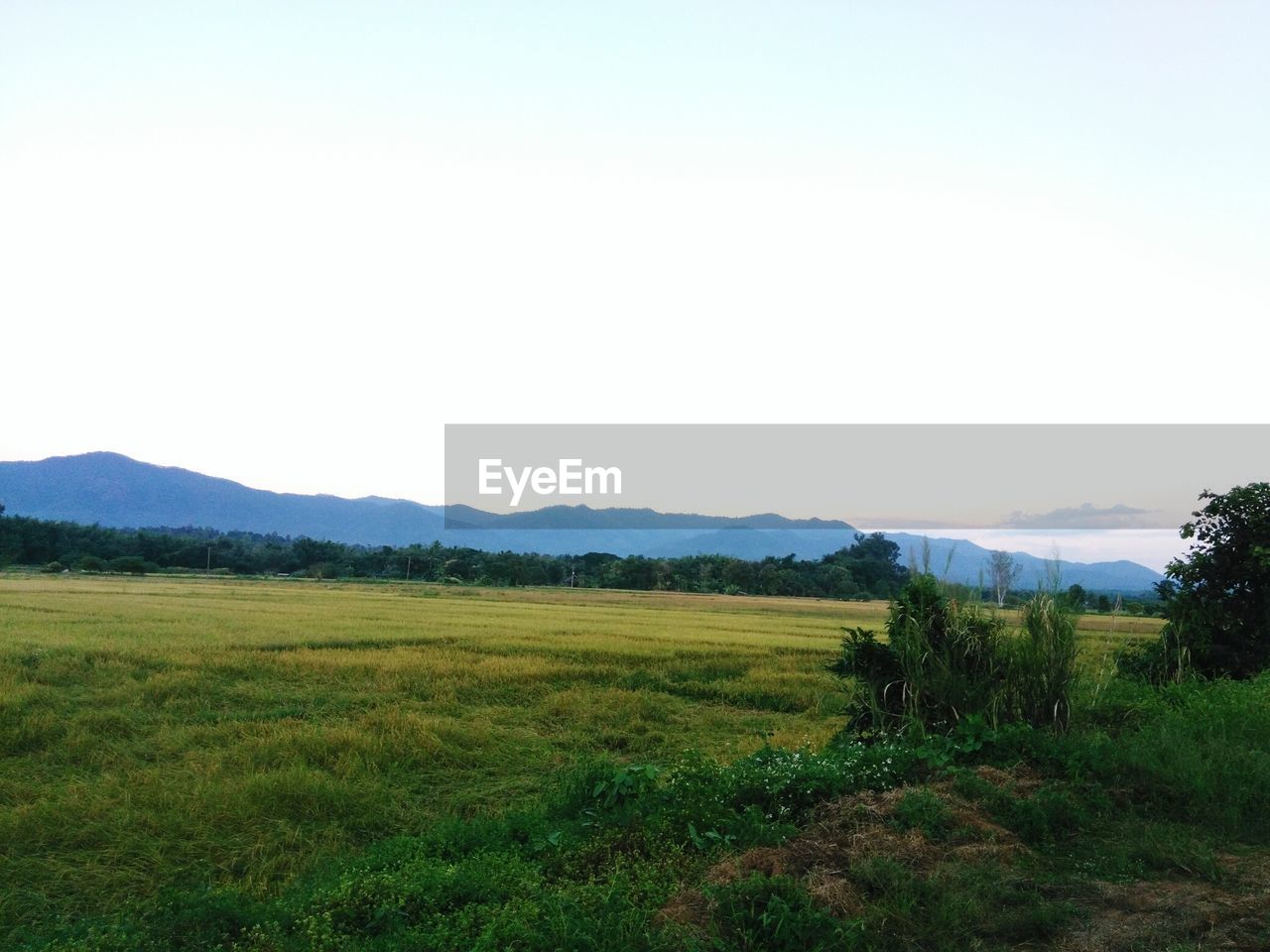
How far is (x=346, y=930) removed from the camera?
4426 millimetres

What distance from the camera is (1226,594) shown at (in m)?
10.5

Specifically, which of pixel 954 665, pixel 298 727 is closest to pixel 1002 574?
pixel 954 665

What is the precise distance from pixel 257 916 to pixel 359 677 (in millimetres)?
9567

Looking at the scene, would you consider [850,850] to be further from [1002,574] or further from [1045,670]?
[1002,574]

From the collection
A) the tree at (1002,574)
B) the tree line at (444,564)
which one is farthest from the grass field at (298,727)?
the tree line at (444,564)

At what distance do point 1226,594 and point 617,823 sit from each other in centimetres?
901

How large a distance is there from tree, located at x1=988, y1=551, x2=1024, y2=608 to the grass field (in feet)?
4.73

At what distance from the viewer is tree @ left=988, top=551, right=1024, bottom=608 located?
333 inches

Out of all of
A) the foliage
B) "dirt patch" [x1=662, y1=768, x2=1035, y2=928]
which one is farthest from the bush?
the foliage

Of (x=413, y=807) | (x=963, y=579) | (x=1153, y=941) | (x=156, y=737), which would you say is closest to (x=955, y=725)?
(x=963, y=579)

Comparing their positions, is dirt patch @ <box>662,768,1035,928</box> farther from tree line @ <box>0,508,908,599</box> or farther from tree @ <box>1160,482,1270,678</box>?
tree line @ <box>0,508,908,599</box>

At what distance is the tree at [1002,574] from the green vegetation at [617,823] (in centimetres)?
24

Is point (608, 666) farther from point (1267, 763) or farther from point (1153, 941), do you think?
point (1153, 941)

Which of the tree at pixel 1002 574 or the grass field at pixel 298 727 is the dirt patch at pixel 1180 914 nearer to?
the tree at pixel 1002 574
